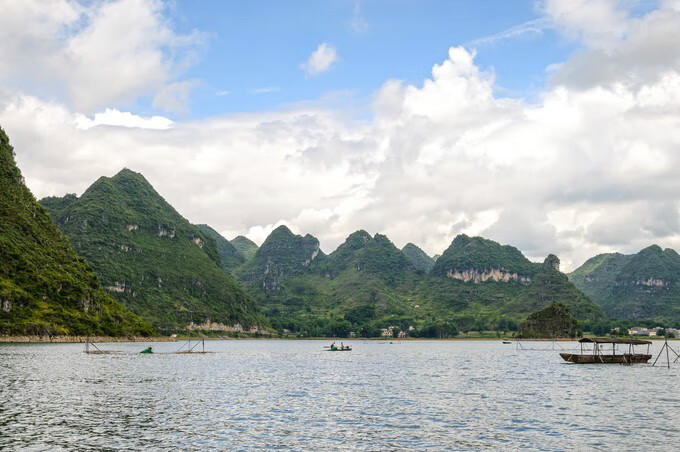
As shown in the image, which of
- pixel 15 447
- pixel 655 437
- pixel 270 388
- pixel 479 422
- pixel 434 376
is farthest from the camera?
pixel 434 376

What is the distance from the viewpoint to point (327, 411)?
68.2m

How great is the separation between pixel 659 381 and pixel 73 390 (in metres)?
95.9

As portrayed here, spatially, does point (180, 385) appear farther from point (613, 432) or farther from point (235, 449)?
point (613, 432)

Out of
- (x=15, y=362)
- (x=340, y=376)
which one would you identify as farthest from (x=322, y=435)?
(x=15, y=362)

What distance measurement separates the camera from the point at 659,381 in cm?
10906

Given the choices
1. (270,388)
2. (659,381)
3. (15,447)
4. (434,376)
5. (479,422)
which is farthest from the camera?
(434,376)

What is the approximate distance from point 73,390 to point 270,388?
90.7 ft

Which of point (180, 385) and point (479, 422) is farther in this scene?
point (180, 385)

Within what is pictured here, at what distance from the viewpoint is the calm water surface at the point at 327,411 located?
49.7 m

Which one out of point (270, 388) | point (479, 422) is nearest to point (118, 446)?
point (479, 422)

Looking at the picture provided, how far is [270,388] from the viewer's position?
93562 mm

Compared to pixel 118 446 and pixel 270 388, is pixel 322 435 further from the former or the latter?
pixel 270 388

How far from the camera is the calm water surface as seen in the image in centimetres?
Result: 4972

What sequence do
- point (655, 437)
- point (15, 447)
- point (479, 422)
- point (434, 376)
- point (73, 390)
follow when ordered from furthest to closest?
point (434, 376)
point (73, 390)
point (479, 422)
point (655, 437)
point (15, 447)
